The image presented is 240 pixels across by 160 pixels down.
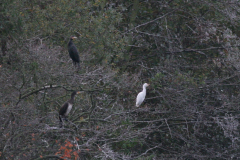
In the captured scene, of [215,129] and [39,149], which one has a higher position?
[39,149]

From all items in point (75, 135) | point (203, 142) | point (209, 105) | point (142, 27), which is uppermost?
point (75, 135)

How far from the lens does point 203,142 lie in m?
11.5

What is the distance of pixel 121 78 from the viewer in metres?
9.17

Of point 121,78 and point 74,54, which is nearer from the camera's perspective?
point 74,54

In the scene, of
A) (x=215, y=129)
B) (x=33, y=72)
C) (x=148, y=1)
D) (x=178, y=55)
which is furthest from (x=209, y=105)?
(x=33, y=72)

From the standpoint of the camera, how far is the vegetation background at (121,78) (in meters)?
7.40

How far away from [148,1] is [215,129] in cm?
430

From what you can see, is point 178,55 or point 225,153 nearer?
point 225,153

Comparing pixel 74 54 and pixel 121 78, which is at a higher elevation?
pixel 74 54

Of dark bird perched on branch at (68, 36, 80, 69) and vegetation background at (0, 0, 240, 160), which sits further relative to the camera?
dark bird perched on branch at (68, 36, 80, 69)

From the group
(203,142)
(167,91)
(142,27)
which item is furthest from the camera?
(142,27)

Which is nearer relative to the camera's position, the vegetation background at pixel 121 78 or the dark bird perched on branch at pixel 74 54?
the vegetation background at pixel 121 78

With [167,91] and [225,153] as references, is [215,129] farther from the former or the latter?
[167,91]

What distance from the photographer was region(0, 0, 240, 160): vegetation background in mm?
7402
